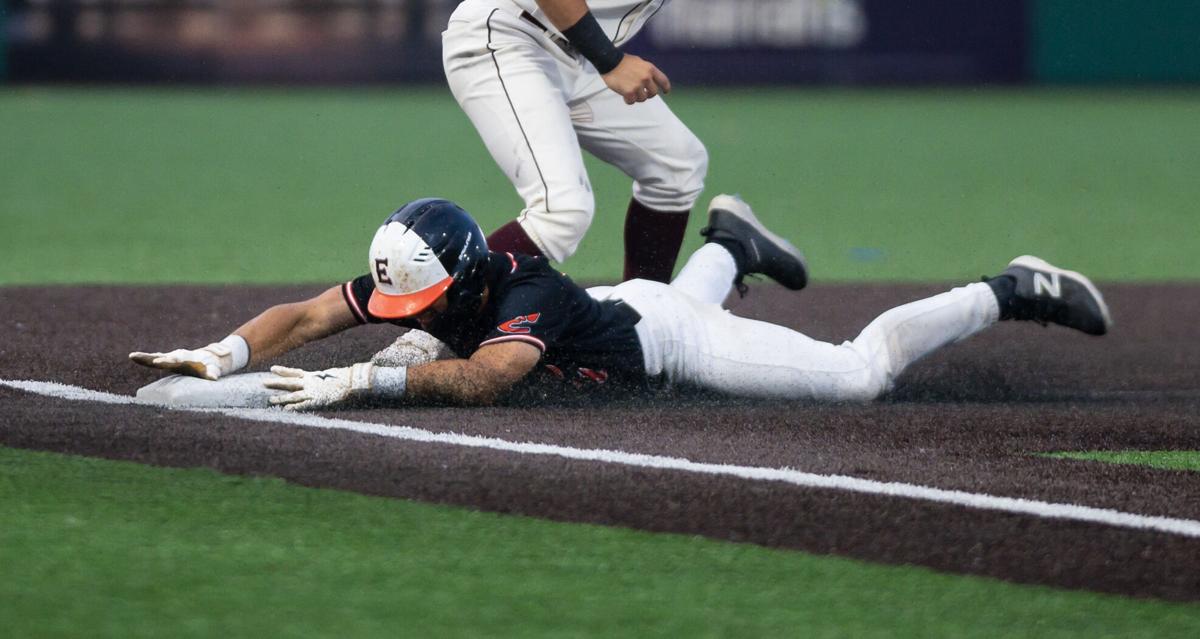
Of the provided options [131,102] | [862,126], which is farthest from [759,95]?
[131,102]

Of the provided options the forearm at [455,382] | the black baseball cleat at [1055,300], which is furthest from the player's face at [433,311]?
the black baseball cleat at [1055,300]

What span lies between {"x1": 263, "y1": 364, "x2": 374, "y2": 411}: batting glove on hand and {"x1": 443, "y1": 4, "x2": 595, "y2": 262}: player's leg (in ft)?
3.02

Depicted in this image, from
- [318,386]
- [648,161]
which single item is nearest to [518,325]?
[318,386]

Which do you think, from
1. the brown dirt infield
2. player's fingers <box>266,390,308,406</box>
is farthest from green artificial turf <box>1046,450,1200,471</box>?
player's fingers <box>266,390,308,406</box>

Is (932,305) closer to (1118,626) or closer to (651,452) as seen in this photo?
(651,452)

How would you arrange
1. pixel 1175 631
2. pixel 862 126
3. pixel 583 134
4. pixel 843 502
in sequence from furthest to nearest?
pixel 862 126, pixel 583 134, pixel 843 502, pixel 1175 631

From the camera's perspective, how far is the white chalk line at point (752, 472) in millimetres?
3818

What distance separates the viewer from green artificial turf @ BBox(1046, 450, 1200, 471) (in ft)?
15.1

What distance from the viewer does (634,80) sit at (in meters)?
5.53

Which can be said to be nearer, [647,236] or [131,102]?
[647,236]

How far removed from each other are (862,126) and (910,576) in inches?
600

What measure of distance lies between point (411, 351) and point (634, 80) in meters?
1.07

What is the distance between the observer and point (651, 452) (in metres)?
4.40

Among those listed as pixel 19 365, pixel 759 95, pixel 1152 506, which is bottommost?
pixel 759 95
